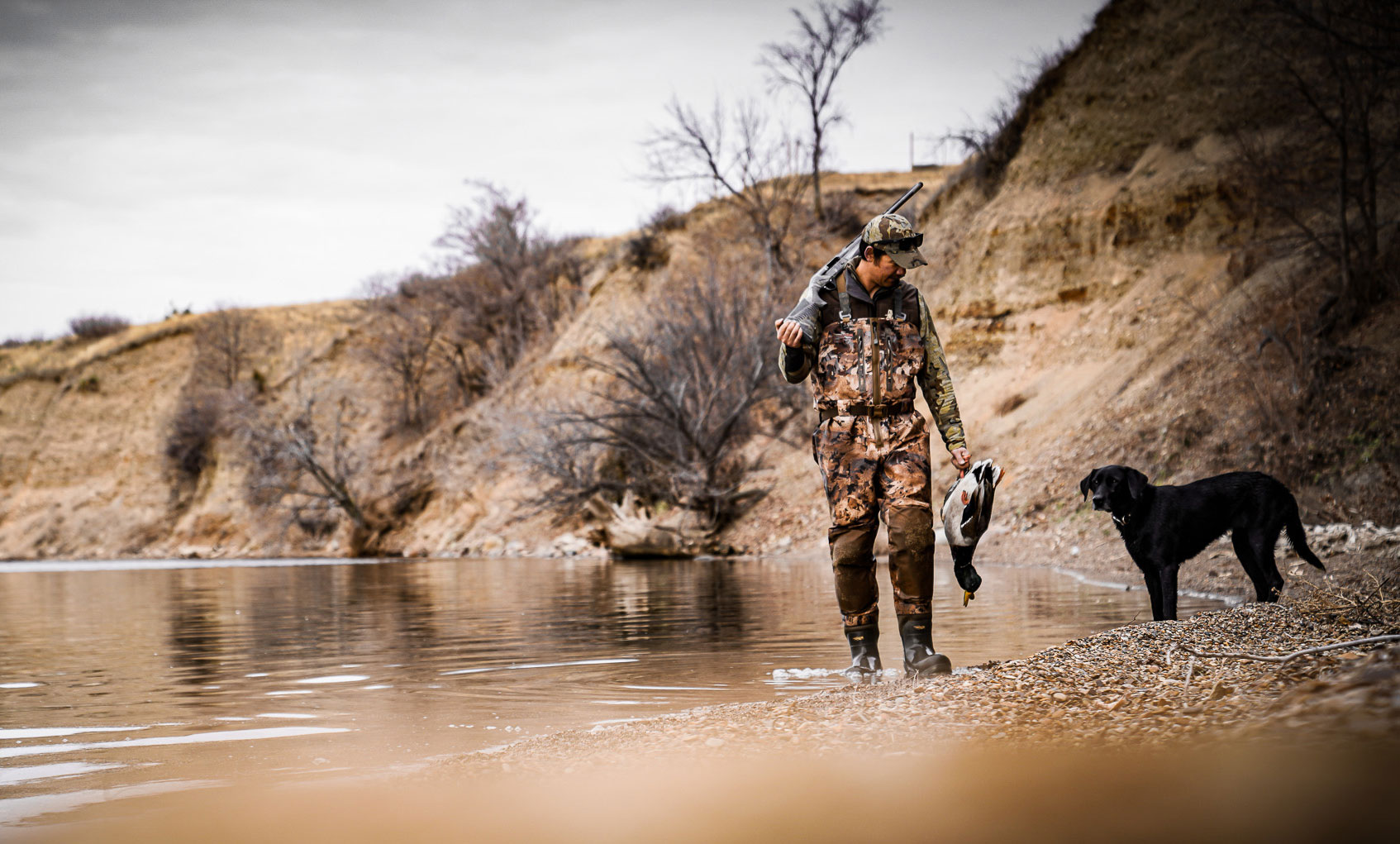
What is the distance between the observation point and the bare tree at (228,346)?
4516cm

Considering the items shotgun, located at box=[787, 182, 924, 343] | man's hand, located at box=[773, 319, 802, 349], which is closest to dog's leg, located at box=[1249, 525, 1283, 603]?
shotgun, located at box=[787, 182, 924, 343]

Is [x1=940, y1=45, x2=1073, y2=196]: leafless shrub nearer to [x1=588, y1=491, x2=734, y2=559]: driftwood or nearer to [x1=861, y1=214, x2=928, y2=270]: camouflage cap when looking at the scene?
[x1=588, y1=491, x2=734, y2=559]: driftwood

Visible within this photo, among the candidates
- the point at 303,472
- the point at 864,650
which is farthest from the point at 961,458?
the point at 303,472

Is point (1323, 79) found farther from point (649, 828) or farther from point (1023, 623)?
point (649, 828)

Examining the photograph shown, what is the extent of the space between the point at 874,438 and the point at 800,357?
1.85 ft

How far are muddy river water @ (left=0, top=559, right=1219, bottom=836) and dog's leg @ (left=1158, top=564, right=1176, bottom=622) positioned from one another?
0.62 m

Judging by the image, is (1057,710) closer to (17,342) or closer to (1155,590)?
(1155,590)

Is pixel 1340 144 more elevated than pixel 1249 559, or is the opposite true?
pixel 1340 144

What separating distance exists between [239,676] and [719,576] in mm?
8976

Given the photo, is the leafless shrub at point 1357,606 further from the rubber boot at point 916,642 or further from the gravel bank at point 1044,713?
the rubber boot at point 916,642

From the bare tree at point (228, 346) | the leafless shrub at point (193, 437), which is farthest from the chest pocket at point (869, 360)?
the bare tree at point (228, 346)

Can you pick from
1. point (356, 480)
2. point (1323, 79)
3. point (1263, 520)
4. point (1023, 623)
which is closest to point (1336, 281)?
point (1323, 79)

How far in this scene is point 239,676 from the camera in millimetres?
6039

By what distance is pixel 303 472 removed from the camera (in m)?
35.5
